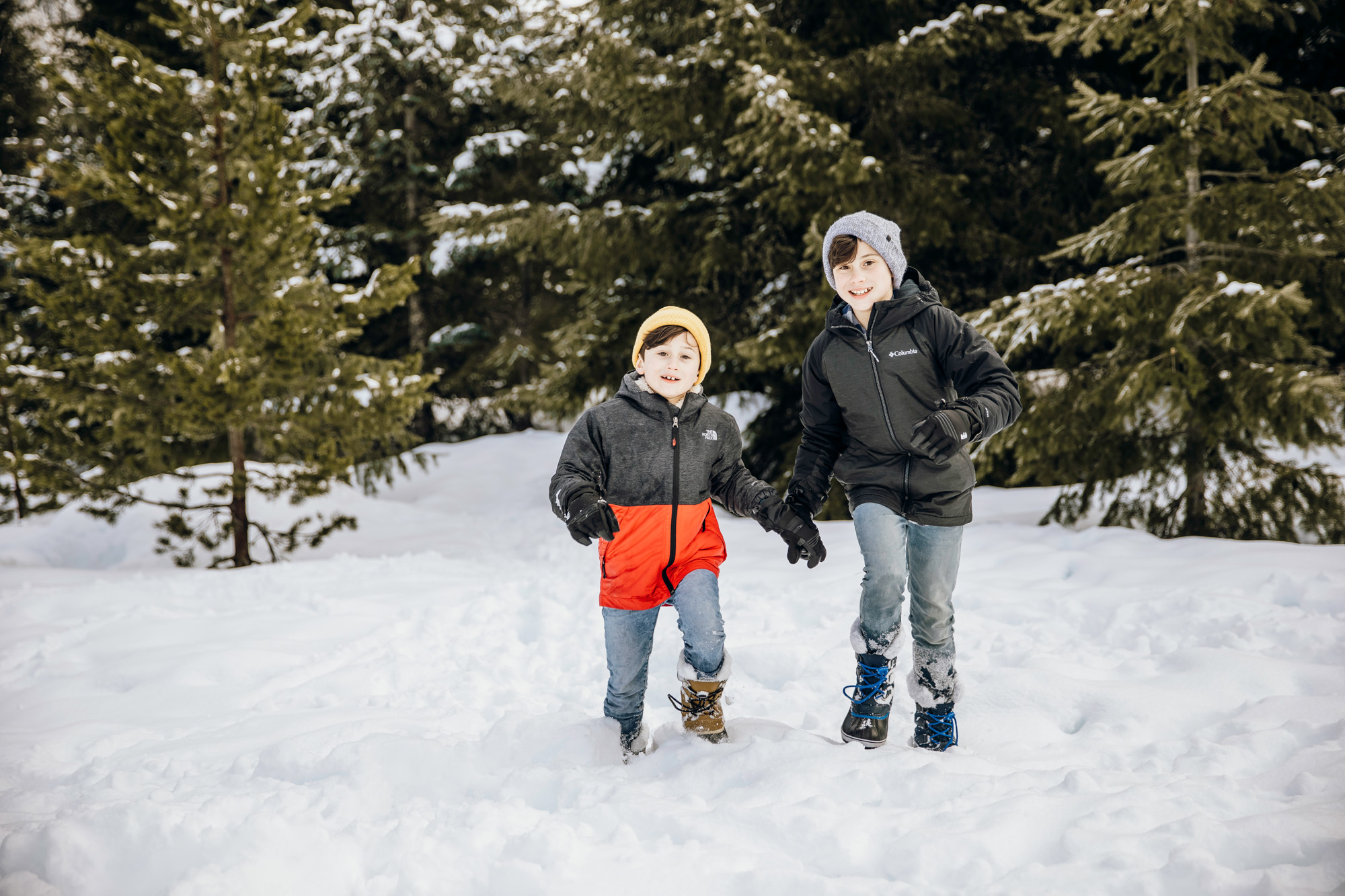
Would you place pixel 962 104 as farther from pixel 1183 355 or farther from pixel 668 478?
pixel 668 478

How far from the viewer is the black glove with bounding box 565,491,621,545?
8.37ft

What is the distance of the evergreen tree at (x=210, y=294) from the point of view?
22.1ft

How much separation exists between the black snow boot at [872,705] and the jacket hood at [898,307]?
A: 1264mm

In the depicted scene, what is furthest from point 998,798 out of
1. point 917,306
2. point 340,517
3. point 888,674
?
point 340,517

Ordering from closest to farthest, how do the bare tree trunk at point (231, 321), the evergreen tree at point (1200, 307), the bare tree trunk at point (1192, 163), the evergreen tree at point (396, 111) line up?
the evergreen tree at point (1200, 307) < the bare tree trunk at point (1192, 163) < the bare tree trunk at point (231, 321) < the evergreen tree at point (396, 111)

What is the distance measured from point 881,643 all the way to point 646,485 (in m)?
1.09

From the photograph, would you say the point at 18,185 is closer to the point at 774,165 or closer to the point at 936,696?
the point at 774,165

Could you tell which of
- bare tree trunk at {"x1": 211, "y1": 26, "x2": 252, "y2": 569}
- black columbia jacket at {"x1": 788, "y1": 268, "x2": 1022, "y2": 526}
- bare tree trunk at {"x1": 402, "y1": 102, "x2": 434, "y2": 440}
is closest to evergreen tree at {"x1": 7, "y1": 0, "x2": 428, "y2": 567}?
bare tree trunk at {"x1": 211, "y1": 26, "x2": 252, "y2": 569}

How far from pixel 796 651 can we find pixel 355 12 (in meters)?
16.5

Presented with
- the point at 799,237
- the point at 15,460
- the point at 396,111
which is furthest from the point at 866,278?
the point at 396,111

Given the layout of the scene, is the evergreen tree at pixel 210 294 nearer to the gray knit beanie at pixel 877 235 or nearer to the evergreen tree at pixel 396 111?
the gray knit beanie at pixel 877 235

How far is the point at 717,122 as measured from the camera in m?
8.12

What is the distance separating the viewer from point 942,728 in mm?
2951

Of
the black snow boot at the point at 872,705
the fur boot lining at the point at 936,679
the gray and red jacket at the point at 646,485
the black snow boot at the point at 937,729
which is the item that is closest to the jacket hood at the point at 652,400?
the gray and red jacket at the point at 646,485
